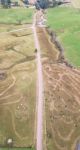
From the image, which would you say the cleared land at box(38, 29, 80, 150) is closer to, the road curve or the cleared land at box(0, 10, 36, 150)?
the road curve

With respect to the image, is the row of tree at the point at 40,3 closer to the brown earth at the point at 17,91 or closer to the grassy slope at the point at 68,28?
the grassy slope at the point at 68,28

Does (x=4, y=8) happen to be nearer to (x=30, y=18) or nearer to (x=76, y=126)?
(x=30, y=18)

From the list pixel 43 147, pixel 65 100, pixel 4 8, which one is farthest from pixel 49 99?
pixel 4 8

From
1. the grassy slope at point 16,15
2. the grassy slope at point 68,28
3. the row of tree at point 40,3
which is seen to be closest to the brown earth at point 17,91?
the grassy slope at point 68,28

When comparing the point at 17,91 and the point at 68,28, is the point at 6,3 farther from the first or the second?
the point at 17,91

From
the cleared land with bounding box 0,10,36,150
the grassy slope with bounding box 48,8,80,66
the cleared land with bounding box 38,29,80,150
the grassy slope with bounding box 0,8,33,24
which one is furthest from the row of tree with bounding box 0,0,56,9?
the cleared land with bounding box 38,29,80,150
